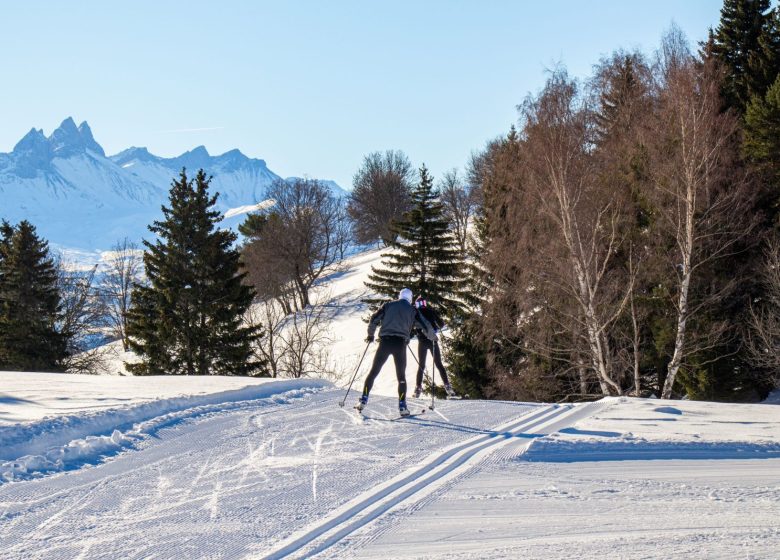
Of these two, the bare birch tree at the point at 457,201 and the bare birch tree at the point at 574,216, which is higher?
the bare birch tree at the point at 457,201

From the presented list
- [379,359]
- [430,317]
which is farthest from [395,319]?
[430,317]

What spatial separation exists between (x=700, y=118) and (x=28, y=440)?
18226 mm

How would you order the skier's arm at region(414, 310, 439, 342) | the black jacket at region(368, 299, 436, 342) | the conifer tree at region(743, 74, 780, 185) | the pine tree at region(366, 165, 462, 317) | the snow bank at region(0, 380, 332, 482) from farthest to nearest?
the pine tree at region(366, 165, 462, 317)
the conifer tree at region(743, 74, 780, 185)
the skier's arm at region(414, 310, 439, 342)
the black jacket at region(368, 299, 436, 342)
the snow bank at region(0, 380, 332, 482)

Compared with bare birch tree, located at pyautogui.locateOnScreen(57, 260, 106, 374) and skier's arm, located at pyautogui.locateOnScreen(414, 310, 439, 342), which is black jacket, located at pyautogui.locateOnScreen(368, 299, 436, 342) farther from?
bare birch tree, located at pyautogui.locateOnScreen(57, 260, 106, 374)

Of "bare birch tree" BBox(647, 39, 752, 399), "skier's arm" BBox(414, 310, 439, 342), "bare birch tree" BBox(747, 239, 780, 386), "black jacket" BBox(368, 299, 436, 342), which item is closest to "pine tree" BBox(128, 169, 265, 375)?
"bare birch tree" BBox(647, 39, 752, 399)

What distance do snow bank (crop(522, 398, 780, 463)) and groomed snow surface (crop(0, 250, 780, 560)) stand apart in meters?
0.03

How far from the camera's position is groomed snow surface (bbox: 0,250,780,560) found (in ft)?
14.6

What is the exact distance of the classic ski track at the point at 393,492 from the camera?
4.39m

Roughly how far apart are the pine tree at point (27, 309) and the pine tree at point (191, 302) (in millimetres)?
6730

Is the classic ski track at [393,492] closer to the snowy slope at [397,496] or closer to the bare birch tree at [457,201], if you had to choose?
the snowy slope at [397,496]

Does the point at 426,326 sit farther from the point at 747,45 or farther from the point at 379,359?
the point at 747,45

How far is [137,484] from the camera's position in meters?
6.06

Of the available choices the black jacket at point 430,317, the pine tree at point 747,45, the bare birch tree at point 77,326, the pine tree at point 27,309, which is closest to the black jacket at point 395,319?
the black jacket at point 430,317

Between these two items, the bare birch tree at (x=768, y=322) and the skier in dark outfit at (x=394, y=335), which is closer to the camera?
the skier in dark outfit at (x=394, y=335)
